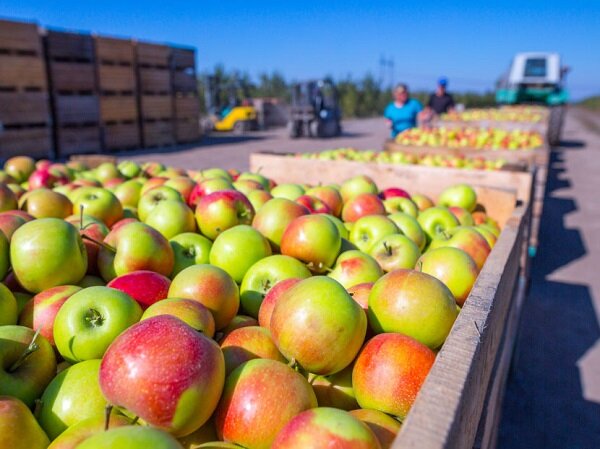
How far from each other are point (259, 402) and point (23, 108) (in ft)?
37.2

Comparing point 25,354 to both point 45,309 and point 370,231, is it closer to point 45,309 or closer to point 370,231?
point 45,309

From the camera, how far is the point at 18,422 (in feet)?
3.27

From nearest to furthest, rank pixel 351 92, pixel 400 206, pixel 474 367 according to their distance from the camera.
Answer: pixel 474 367 < pixel 400 206 < pixel 351 92

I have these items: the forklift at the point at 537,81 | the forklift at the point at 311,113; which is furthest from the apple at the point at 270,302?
the forklift at the point at 537,81

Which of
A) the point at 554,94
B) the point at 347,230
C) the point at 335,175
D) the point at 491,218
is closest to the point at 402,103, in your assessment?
the point at 335,175

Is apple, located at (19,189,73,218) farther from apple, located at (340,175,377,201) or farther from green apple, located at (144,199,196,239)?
apple, located at (340,175,377,201)

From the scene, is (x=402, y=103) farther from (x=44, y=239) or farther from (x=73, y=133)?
(x=73, y=133)

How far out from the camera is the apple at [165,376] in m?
1.01

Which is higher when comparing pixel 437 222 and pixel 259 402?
pixel 437 222

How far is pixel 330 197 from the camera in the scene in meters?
2.88

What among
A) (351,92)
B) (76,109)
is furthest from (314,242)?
(351,92)

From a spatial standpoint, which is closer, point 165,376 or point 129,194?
point 165,376

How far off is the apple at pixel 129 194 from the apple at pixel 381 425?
2108mm

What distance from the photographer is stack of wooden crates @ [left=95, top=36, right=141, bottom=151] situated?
12.1m
